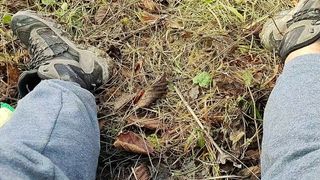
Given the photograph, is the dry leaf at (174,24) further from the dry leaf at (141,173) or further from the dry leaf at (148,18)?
the dry leaf at (141,173)

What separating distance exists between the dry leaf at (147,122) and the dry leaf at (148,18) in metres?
0.39

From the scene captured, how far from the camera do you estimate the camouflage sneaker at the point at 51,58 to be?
1798 millimetres

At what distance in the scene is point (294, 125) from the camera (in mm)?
1366

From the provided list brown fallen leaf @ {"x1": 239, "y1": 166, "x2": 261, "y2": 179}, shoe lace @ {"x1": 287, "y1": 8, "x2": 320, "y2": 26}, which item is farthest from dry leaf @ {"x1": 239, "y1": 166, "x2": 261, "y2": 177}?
shoe lace @ {"x1": 287, "y1": 8, "x2": 320, "y2": 26}

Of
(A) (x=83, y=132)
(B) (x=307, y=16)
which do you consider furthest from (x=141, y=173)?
(B) (x=307, y=16)

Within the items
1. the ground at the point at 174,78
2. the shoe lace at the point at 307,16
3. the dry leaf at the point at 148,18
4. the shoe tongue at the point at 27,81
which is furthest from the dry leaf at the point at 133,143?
the shoe lace at the point at 307,16

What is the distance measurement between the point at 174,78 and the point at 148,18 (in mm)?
275

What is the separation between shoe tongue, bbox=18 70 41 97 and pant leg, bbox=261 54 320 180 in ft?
2.43

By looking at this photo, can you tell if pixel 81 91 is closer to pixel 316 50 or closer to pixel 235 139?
pixel 235 139

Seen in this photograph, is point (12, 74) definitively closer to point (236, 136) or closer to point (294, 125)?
point (236, 136)

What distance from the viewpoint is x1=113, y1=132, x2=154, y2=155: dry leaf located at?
1678 mm

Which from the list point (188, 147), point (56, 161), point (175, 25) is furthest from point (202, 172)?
point (175, 25)

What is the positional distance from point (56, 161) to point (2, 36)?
2.50 feet

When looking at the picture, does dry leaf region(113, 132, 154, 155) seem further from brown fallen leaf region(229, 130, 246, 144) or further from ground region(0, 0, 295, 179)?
brown fallen leaf region(229, 130, 246, 144)
